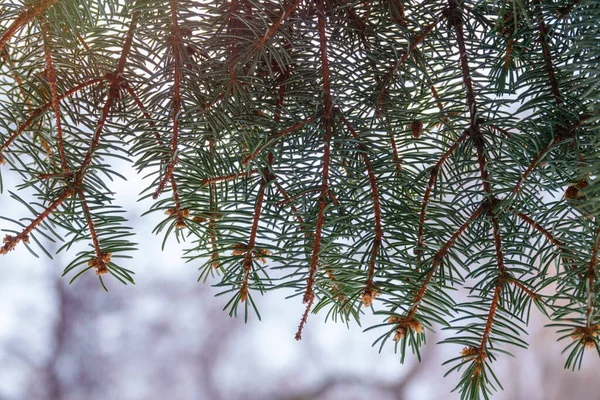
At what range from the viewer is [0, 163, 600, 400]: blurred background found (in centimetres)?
89

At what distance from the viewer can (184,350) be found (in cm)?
93

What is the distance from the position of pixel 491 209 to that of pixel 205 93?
0.54 ft

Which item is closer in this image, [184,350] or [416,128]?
[416,128]

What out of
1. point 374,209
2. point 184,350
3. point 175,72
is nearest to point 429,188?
point 374,209

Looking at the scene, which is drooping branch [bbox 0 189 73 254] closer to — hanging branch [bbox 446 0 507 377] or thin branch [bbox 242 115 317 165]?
thin branch [bbox 242 115 317 165]

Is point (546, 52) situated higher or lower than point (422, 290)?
higher

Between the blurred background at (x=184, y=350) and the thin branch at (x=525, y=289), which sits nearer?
the thin branch at (x=525, y=289)

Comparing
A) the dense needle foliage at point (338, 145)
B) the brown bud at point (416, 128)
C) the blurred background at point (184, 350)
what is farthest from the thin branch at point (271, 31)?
the blurred background at point (184, 350)

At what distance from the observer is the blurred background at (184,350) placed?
0.89 meters

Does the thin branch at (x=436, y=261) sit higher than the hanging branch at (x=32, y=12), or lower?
lower

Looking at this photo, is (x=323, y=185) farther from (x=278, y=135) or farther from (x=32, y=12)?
(x=32, y=12)

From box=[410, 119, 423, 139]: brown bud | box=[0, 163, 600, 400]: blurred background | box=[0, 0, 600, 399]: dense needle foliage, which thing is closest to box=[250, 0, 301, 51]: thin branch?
box=[0, 0, 600, 399]: dense needle foliage

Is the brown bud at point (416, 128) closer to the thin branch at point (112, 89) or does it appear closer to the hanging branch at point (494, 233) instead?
the hanging branch at point (494, 233)

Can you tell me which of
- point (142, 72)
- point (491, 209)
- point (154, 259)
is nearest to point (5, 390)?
point (154, 259)
